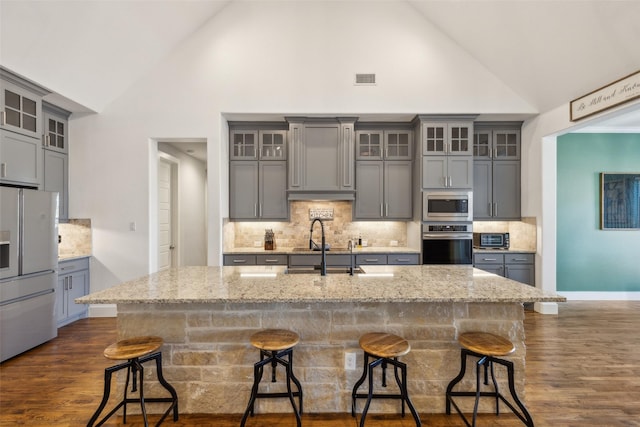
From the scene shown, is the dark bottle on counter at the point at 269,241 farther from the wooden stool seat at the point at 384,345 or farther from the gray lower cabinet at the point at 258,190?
the wooden stool seat at the point at 384,345

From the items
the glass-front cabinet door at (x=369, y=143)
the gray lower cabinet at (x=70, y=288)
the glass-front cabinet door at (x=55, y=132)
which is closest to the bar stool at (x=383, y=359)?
the glass-front cabinet door at (x=369, y=143)

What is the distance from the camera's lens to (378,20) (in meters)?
4.21

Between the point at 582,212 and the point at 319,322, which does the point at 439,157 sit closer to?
the point at 582,212

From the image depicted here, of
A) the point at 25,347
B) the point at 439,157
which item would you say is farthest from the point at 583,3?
the point at 25,347

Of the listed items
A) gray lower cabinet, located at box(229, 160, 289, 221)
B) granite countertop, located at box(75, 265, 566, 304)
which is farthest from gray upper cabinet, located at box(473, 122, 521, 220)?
gray lower cabinet, located at box(229, 160, 289, 221)

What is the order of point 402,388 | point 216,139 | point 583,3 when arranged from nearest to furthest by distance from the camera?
point 402,388
point 583,3
point 216,139

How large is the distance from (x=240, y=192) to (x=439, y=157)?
301cm

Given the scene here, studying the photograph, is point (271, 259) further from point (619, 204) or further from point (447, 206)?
point (619, 204)

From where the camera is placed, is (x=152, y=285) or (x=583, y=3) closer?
(x=152, y=285)

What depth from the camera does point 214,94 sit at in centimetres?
417

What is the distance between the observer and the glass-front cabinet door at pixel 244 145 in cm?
458

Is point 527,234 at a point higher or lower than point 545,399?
higher

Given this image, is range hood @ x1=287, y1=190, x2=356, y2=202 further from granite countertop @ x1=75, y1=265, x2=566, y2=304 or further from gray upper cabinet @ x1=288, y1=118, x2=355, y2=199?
granite countertop @ x1=75, y1=265, x2=566, y2=304

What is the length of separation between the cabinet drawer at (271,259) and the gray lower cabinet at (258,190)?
0.63 meters
